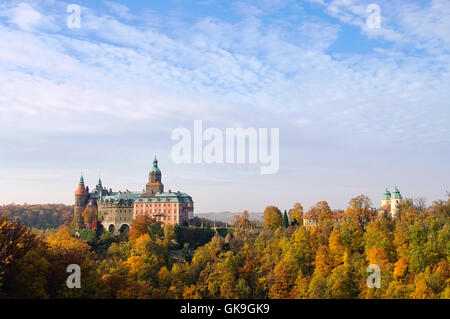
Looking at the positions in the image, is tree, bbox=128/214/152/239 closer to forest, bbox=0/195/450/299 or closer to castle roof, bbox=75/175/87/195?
forest, bbox=0/195/450/299

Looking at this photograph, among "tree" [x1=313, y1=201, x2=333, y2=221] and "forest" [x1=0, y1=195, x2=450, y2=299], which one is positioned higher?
"tree" [x1=313, y1=201, x2=333, y2=221]

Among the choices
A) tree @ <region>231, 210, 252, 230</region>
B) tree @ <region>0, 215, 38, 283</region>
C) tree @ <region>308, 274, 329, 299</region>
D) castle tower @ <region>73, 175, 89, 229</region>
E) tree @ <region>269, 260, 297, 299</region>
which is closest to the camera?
tree @ <region>0, 215, 38, 283</region>

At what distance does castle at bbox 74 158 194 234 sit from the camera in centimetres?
8931

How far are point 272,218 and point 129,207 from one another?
2954 cm

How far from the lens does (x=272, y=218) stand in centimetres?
7988

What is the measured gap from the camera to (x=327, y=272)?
196 ft

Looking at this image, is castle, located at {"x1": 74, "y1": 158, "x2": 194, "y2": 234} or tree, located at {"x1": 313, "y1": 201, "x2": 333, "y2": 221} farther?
castle, located at {"x1": 74, "y1": 158, "x2": 194, "y2": 234}

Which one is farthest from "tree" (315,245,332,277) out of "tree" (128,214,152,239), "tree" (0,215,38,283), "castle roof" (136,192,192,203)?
"castle roof" (136,192,192,203)

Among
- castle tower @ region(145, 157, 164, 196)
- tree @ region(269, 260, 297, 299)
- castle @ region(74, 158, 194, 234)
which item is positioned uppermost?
castle tower @ region(145, 157, 164, 196)

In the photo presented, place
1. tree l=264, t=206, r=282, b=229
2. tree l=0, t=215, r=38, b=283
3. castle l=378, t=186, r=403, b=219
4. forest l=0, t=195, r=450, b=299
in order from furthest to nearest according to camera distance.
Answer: tree l=264, t=206, r=282, b=229, castle l=378, t=186, r=403, b=219, forest l=0, t=195, r=450, b=299, tree l=0, t=215, r=38, b=283
